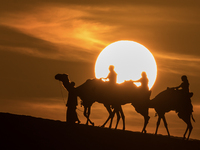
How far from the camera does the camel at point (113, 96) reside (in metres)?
33.3

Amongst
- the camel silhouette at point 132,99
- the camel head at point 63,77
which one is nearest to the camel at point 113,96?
the camel silhouette at point 132,99

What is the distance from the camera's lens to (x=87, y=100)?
34.2 metres

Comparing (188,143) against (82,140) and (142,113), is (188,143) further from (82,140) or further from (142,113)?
(82,140)

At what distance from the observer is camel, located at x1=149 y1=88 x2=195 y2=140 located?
32.6 meters

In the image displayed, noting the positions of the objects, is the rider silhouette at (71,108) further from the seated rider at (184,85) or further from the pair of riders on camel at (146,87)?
the seated rider at (184,85)

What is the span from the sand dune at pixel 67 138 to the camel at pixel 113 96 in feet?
8.56

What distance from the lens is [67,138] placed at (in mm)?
27859

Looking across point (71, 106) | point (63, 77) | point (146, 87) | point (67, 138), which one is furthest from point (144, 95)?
point (67, 138)

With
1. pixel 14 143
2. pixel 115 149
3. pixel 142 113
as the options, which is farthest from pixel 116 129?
pixel 14 143

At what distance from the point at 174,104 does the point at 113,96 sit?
3546 millimetres

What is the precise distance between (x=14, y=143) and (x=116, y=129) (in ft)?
25.0

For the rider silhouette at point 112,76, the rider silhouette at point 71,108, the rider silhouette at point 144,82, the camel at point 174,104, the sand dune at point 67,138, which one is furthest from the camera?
the rider silhouette at point 112,76

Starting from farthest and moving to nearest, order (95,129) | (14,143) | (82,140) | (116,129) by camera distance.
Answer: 1. (116,129)
2. (95,129)
3. (82,140)
4. (14,143)

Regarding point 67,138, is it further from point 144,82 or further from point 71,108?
point 144,82
